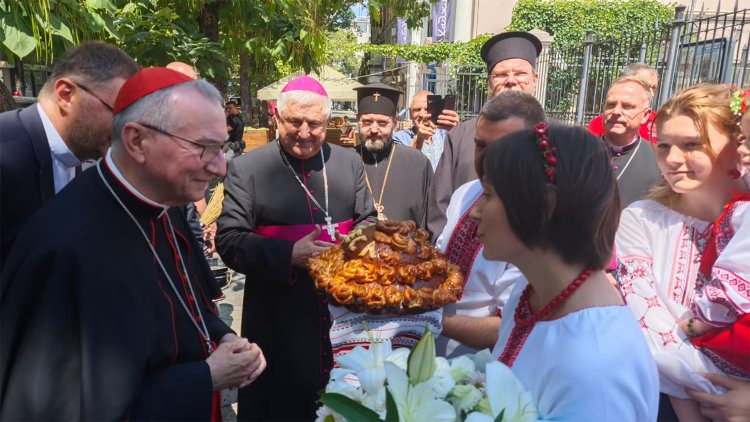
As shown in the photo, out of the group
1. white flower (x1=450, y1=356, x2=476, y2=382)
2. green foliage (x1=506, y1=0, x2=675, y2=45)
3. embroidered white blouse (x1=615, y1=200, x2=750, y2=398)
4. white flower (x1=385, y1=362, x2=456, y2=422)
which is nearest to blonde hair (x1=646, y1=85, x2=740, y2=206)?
embroidered white blouse (x1=615, y1=200, x2=750, y2=398)

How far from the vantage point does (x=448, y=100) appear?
4602mm

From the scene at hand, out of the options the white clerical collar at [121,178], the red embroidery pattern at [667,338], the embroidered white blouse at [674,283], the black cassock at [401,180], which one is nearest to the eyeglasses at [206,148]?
the white clerical collar at [121,178]

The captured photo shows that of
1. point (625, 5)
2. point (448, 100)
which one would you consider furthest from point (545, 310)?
point (625, 5)

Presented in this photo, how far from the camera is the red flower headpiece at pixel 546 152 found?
1.18 meters

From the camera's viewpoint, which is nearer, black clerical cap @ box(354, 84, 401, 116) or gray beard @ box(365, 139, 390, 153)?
gray beard @ box(365, 139, 390, 153)

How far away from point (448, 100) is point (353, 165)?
1.60 m

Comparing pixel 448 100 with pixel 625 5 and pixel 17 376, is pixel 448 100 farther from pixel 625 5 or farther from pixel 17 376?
pixel 625 5

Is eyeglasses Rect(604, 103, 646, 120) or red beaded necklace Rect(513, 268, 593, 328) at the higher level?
eyeglasses Rect(604, 103, 646, 120)

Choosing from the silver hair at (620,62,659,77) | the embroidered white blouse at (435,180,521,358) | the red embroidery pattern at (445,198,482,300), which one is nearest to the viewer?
the embroidered white blouse at (435,180,521,358)

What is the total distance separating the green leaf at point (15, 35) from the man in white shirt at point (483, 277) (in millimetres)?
3072

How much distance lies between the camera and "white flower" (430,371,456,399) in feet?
3.70

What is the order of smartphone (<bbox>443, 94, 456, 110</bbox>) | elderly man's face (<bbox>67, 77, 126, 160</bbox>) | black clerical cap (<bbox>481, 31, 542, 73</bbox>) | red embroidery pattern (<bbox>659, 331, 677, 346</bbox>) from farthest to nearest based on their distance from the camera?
smartphone (<bbox>443, 94, 456, 110</bbox>)
black clerical cap (<bbox>481, 31, 542, 73</bbox>)
elderly man's face (<bbox>67, 77, 126, 160</bbox>)
red embroidery pattern (<bbox>659, 331, 677, 346</bbox>)

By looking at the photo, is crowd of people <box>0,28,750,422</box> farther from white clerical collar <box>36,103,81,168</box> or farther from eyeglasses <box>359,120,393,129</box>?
eyeglasses <box>359,120,393,129</box>

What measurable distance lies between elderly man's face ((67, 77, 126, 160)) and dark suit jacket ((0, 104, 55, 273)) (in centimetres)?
12
